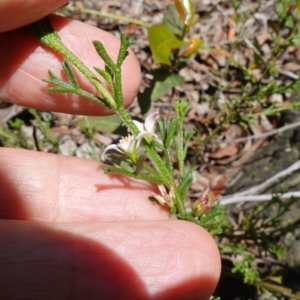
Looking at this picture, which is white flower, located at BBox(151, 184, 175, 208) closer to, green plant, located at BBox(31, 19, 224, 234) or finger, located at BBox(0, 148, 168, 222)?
green plant, located at BBox(31, 19, 224, 234)

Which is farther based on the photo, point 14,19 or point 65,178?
point 65,178

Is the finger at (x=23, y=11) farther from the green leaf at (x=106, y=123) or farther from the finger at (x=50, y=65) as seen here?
the green leaf at (x=106, y=123)

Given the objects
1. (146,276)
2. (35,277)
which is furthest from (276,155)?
(35,277)

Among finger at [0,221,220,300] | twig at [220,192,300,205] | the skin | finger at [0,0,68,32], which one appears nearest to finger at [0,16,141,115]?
the skin

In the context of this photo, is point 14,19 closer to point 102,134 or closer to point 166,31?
point 166,31

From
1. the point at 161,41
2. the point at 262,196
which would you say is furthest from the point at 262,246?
the point at 161,41
